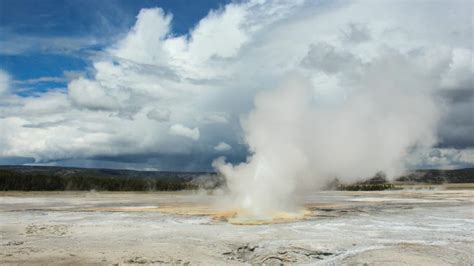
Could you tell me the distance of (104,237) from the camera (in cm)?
1711

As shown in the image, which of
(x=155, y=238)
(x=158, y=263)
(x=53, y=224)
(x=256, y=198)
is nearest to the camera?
(x=158, y=263)

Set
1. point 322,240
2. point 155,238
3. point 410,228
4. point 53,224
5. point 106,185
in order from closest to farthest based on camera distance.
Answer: point 322,240 → point 155,238 → point 410,228 → point 53,224 → point 106,185

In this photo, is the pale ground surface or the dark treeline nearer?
the pale ground surface

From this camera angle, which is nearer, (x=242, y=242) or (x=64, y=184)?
(x=242, y=242)

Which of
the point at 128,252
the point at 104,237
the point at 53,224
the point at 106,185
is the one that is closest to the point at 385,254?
the point at 128,252

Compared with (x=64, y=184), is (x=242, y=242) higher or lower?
lower

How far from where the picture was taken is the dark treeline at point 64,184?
7938cm

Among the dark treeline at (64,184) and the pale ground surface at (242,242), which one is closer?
the pale ground surface at (242,242)

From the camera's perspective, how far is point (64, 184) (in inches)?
3406

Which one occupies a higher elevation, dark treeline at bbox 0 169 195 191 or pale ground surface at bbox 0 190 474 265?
dark treeline at bbox 0 169 195 191

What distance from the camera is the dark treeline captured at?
260 ft

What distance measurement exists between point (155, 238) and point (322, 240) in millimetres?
6064

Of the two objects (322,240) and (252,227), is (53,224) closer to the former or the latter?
(252,227)

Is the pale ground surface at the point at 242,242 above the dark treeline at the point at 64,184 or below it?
below
